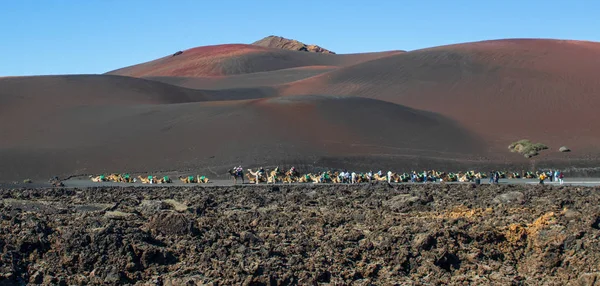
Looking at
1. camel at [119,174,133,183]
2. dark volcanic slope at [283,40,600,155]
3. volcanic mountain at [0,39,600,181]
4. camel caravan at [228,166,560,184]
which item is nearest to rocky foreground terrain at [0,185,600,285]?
camel caravan at [228,166,560,184]

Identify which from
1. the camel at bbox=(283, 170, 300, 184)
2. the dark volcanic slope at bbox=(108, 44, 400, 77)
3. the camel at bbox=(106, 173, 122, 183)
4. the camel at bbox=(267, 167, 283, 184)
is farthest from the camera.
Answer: the dark volcanic slope at bbox=(108, 44, 400, 77)

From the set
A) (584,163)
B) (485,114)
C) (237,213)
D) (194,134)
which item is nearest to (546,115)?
(485,114)

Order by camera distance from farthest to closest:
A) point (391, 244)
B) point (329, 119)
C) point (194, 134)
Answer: point (329, 119) < point (194, 134) < point (391, 244)

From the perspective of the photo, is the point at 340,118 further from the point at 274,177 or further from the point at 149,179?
the point at 149,179

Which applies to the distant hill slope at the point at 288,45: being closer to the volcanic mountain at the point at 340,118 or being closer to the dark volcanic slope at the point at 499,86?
the volcanic mountain at the point at 340,118

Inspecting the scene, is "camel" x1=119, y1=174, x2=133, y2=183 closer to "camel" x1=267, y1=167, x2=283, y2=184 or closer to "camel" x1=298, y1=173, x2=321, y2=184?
"camel" x1=267, y1=167, x2=283, y2=184

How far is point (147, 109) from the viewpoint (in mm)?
67625

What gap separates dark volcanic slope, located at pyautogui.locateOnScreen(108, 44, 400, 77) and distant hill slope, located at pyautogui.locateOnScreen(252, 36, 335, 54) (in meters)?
18.6

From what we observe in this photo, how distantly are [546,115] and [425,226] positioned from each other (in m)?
57.1

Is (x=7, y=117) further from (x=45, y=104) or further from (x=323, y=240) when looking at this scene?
(x=323, y=240)

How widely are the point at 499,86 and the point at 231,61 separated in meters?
70.3

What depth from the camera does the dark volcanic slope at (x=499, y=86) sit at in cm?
6531

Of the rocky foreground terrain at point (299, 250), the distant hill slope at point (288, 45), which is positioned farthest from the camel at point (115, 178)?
the distant hill slope at point (288, 45)

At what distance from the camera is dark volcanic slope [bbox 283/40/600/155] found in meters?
65.3
